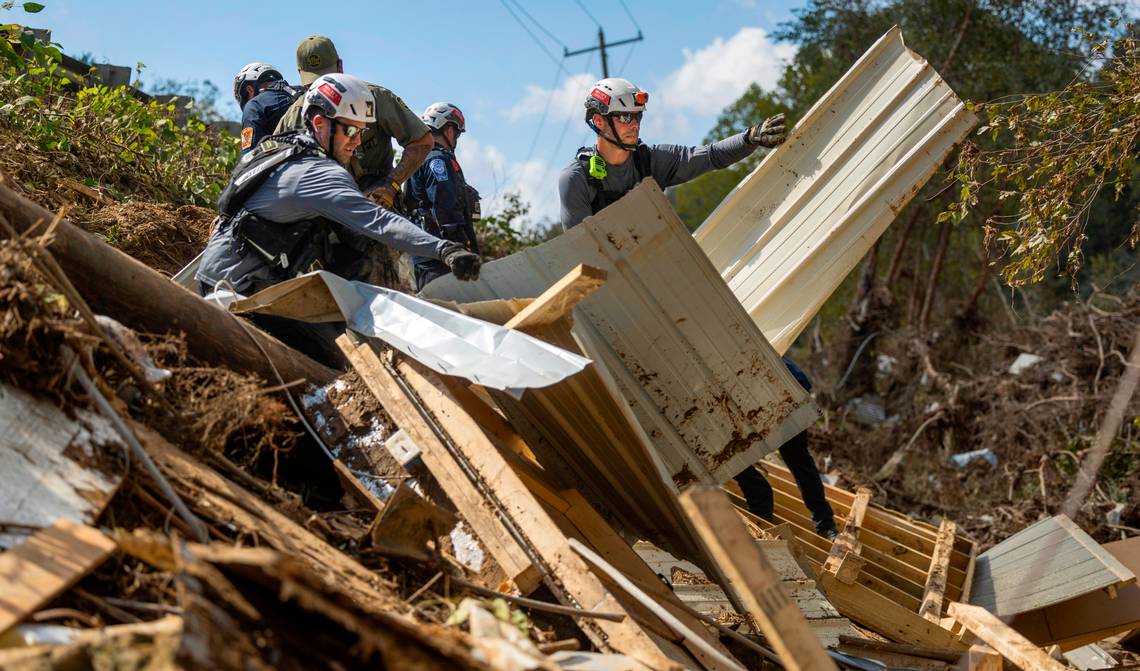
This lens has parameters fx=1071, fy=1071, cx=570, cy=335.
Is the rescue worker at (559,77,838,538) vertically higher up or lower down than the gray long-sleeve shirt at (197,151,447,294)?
lower down

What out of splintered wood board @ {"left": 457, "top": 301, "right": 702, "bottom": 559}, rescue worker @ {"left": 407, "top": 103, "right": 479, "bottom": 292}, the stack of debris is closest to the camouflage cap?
rescue worker @ {"left": 407, "top": 103, "right": 479, "bottom": 292}

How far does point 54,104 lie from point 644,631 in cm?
635

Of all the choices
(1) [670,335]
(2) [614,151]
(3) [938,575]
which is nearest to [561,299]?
(1) [670,335]

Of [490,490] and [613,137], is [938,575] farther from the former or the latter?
[490,490]

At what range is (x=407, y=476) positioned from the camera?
406cm

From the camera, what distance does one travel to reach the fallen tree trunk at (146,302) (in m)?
4.15

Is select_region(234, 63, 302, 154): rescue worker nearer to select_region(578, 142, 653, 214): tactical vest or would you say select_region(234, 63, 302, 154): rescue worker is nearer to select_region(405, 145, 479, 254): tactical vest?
select_region(405, 145, 479, 254): tactical vest

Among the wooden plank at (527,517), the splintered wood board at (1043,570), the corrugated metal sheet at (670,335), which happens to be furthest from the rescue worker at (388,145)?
the splintered wood board at (1043,570)

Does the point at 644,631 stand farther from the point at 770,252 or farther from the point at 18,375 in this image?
the point at 770,252

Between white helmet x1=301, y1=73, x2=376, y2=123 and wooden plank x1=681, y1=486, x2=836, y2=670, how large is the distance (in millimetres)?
3001

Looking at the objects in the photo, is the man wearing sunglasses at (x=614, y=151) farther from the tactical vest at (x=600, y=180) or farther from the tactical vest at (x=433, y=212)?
the tactical vest at (x=433, y=212)

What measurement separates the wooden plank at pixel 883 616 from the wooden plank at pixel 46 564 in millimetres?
3590

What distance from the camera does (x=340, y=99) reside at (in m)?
5.10

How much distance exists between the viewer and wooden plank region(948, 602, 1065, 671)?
478 centimetres
